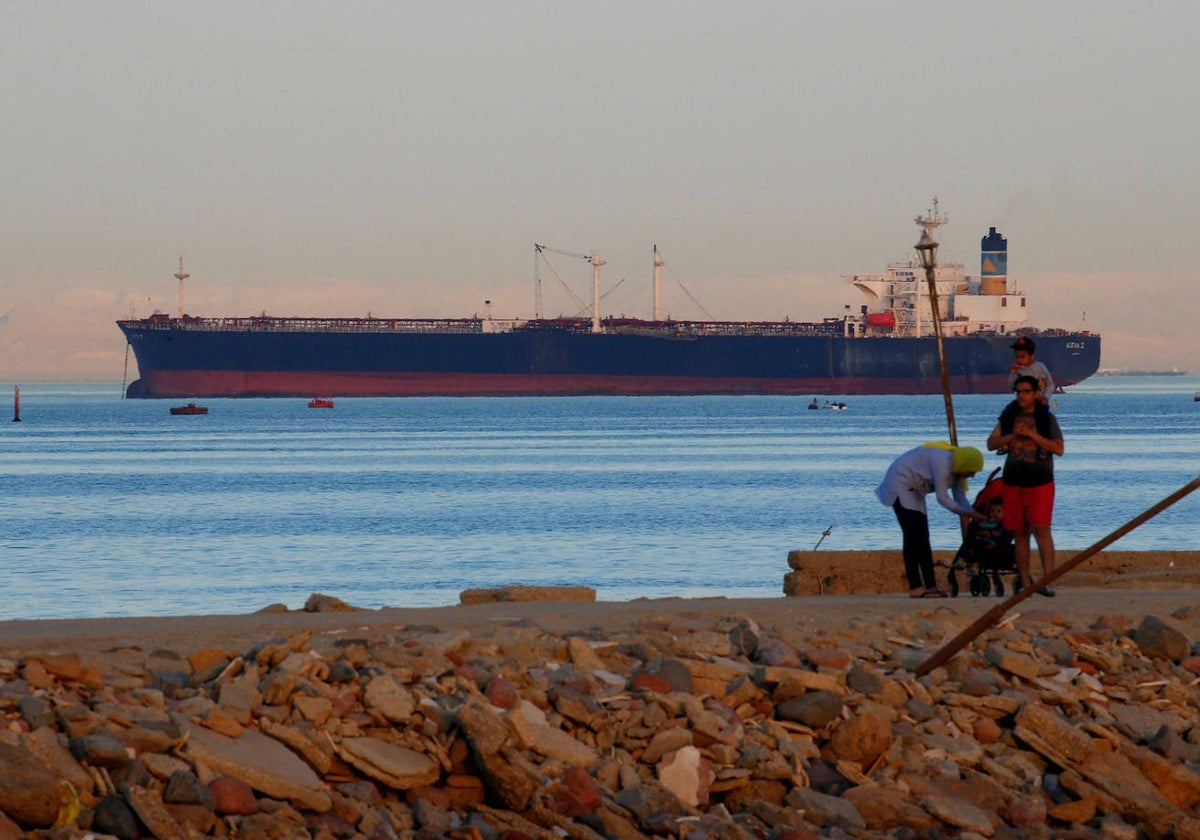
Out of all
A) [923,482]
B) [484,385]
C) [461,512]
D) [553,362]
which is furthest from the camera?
[484,385]

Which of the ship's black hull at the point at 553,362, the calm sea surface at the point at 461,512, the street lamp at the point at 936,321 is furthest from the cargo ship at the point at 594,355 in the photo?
the street lamp at the point at 936,321

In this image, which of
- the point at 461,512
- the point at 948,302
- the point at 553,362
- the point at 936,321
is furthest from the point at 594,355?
the point at 936,321

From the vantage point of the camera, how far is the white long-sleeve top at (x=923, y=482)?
831 centimetres

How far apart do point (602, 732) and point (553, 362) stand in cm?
8549

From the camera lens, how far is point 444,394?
93.4 metres

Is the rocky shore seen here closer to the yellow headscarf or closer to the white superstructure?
the yellow headscarf

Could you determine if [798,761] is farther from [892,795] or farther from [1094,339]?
[1094,339]

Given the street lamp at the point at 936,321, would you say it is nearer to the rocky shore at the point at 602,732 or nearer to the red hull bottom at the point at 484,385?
the rocky shore at the point at 602,732

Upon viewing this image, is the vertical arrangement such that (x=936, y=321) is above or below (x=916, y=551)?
above

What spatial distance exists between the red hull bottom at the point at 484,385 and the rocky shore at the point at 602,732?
273ft

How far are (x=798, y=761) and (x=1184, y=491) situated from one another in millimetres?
1899

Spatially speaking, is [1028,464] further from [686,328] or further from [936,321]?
[686,328]

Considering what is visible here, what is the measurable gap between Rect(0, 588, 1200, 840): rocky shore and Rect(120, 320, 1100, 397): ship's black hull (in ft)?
269

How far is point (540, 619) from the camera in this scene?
7.72 metres
